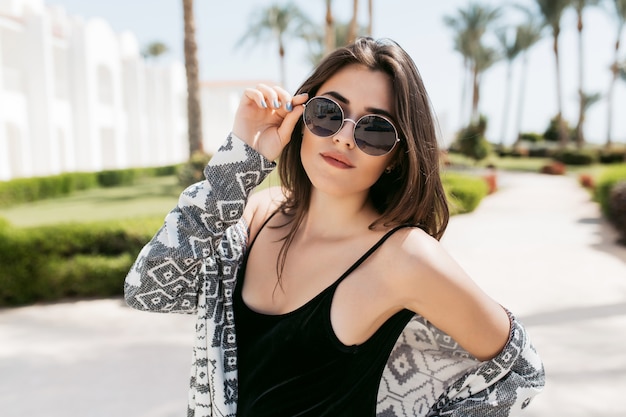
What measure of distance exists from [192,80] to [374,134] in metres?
12.8

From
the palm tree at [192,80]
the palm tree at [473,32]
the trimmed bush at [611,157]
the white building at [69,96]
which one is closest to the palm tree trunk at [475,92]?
the palm tree at [473,32]

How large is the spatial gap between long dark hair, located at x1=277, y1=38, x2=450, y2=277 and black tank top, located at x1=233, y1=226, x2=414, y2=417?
0.13m

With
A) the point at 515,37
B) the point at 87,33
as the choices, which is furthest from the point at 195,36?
the point at 515,37

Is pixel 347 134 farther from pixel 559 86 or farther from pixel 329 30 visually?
pixel 559 86

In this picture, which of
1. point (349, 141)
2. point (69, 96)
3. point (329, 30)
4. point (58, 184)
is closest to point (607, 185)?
point (329, 30)

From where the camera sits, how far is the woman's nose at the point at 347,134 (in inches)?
55.3

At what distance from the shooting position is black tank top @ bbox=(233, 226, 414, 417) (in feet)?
4.36

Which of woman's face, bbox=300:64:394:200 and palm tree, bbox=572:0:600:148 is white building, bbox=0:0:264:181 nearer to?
woman's face, bbox=300:64:394:200

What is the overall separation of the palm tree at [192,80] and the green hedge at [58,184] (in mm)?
6024

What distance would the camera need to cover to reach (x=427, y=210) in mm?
1457

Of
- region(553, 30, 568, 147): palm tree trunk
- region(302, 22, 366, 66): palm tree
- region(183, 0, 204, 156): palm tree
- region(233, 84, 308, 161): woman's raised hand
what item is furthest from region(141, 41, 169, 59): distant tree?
region(233, 84, 308, 161): woman's raised hand

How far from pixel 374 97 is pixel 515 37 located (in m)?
55.6

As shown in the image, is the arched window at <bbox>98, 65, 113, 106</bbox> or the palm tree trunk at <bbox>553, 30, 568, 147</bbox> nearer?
the arched window at <bbox>98, 65, 113, 106</bbox>

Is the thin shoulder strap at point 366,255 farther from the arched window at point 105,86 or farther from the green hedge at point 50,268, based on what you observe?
the arched window at point 105,86
